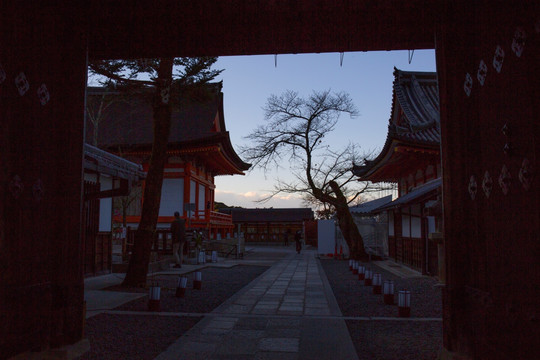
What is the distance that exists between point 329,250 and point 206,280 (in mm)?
12145

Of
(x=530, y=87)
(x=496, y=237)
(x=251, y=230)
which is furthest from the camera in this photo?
(x=251, y=230)

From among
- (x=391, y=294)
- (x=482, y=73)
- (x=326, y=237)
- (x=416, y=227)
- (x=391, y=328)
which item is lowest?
(x=391, y=328)

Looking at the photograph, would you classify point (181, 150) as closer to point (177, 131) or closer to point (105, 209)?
point (177, 131)

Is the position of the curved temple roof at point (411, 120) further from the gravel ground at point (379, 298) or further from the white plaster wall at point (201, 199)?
the white plaster wall at point (201, 199)

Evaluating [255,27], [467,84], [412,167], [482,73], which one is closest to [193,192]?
[412,167]

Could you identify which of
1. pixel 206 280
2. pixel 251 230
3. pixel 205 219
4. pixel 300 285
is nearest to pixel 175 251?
pixel 206 280

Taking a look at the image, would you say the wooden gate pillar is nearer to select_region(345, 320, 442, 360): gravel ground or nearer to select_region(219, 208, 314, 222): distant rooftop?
select_region(345, 320, 442, 360): gravel ground

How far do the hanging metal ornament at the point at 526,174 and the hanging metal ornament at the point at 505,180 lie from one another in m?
0.19

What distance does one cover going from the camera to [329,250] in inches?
874

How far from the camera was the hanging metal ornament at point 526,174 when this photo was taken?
8.70 ft

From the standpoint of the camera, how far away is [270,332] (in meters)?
5.21

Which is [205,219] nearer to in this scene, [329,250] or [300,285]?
[329,250]

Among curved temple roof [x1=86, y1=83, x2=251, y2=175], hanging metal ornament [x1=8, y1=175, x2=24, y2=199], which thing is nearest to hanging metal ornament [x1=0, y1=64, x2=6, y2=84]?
hanging metal ornament [x1=8, y1=175, x2=24, y2=199]

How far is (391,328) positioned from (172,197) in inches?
617
